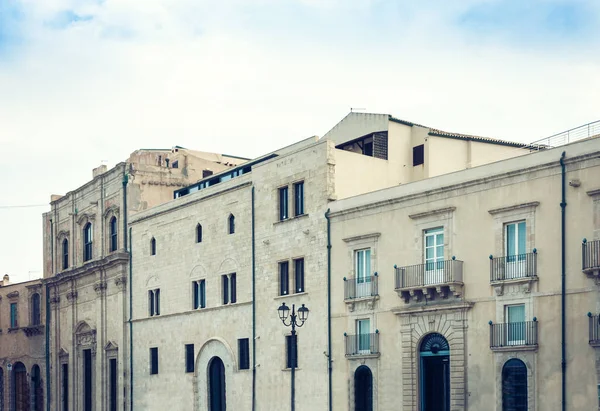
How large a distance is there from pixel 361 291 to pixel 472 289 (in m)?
5.18

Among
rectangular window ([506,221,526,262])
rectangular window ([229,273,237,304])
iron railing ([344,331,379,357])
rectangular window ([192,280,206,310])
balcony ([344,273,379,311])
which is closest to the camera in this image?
rectangular window ([506,221,526,262])

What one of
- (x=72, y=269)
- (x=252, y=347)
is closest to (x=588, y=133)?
(x=252, y=347)

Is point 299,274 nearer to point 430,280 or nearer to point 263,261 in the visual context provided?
point 263,261

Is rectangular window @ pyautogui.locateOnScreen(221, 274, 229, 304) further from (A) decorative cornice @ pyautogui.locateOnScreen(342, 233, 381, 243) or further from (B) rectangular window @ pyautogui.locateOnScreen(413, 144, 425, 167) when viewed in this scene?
(B) rectangular window @ pyautogui.locateOnScreen(413, 144, 425, 167)

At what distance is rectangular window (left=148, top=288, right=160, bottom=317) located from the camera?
47.6 m

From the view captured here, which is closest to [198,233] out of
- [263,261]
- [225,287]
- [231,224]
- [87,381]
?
[231,224]

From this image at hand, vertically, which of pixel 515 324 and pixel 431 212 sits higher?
pixel 431 212

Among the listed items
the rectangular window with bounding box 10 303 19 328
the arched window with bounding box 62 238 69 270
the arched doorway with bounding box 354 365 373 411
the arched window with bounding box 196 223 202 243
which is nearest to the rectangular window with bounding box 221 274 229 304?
the arched window with bounding box 196 223 202 243

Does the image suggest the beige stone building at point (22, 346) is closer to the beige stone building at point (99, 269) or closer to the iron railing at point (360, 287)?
the beige stone building at point (99, 269)

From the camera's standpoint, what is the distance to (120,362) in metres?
50.1

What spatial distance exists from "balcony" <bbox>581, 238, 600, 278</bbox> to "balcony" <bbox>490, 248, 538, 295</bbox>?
65.9 inches

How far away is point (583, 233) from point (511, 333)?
12.5ft

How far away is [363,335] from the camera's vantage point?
3434 cm

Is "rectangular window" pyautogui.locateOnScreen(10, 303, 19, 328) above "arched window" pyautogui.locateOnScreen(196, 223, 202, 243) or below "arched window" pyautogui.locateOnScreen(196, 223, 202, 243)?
below
